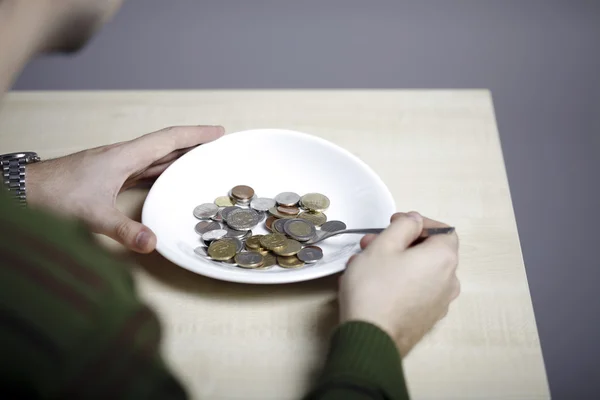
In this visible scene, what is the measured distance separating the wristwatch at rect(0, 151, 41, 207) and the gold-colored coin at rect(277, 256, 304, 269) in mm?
417

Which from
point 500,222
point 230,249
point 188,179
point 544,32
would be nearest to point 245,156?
point 188,179

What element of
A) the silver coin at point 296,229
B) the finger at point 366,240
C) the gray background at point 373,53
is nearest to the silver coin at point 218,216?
the silver coin at point 296,229

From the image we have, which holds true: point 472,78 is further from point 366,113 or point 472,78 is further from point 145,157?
point 145,157

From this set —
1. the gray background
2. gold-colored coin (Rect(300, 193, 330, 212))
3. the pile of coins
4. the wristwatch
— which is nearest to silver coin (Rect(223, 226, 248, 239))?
the pile of coins

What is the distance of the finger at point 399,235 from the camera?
90cm

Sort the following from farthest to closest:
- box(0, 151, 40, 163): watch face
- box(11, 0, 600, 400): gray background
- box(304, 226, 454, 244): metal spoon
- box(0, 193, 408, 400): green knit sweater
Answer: box(11, 0, 600, 400): gray background → box(0, 151, 40, 163): watch face → box(304, 226, 454, 244): metal spoon → box(0, 193, 408, 400): green knit sweater

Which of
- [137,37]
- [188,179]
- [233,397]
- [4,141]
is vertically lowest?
[233,397]

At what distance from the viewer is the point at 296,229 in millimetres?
1044

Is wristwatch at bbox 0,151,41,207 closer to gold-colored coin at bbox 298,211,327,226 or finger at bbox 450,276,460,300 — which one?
gold-colored coin at bbox 298,211,327,226

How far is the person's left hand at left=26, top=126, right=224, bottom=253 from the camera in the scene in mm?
1052

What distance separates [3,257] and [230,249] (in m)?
0.49

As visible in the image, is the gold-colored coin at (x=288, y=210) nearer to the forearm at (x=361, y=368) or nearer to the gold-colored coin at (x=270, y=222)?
the gold-colored coin at (x=270, y=222)

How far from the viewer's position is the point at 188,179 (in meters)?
1.14

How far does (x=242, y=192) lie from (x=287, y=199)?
0.08 meters
